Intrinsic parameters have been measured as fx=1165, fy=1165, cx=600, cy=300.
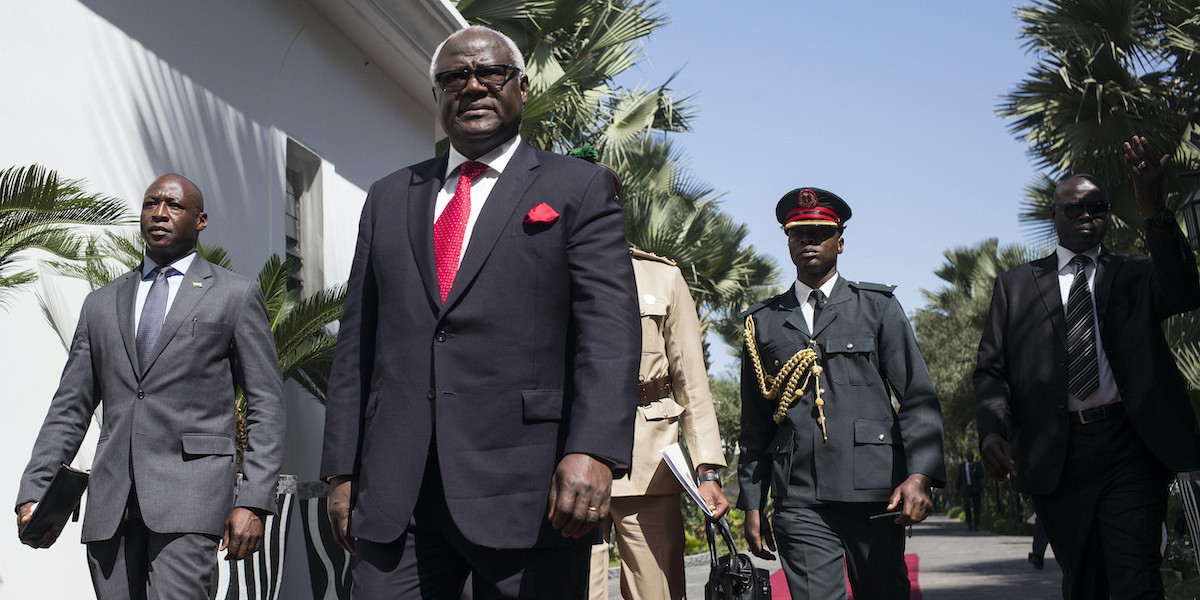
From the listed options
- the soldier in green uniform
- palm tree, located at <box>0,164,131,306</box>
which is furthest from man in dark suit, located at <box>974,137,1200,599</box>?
palm tree, located at <box>0,164,131,306</box>

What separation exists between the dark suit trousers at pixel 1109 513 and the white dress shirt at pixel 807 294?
1.20m

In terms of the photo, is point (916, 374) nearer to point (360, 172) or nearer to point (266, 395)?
point (266, 395)

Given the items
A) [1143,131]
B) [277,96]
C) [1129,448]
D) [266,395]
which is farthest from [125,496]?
[1143,131]

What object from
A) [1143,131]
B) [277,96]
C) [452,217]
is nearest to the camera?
[452,217]

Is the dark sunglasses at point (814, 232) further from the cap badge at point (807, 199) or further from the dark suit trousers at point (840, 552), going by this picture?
the dark suit trousers at point (840, 552)

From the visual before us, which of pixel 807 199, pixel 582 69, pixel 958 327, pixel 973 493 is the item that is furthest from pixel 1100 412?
pixel 958 327

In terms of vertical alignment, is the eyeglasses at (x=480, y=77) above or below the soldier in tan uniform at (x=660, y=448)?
above

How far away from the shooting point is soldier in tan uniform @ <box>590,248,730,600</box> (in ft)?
16.2

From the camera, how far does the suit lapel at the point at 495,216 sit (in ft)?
9.00

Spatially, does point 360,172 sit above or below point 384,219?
above

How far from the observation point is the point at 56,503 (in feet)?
13.8

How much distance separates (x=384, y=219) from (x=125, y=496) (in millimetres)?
1834

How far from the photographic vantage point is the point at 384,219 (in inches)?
119

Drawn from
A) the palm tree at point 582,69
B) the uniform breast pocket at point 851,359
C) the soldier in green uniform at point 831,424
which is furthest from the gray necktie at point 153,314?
the palm tree at point 582,69
